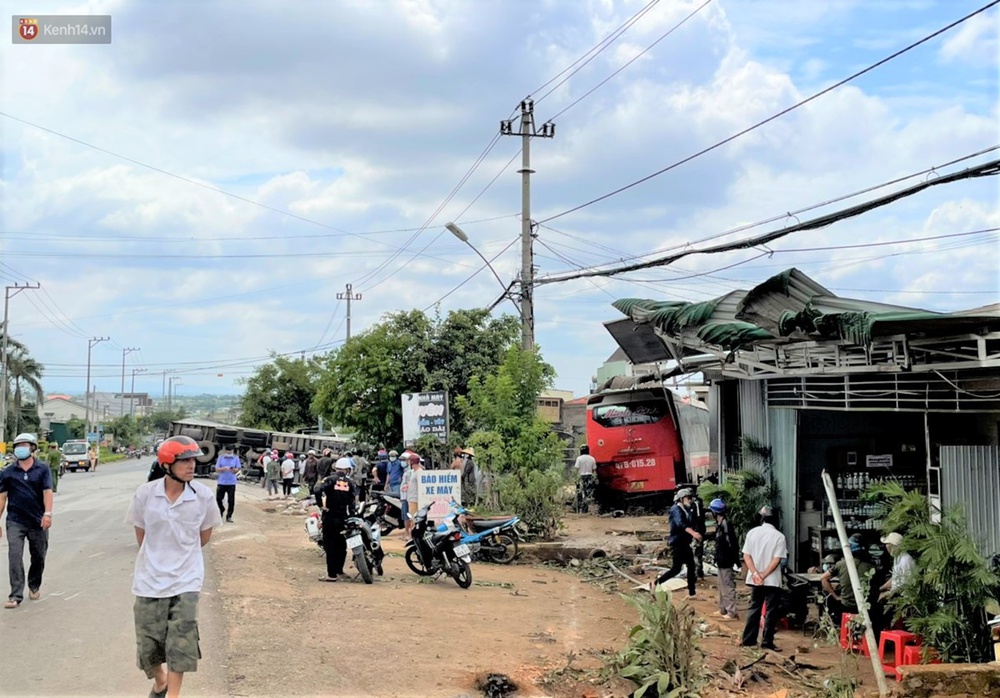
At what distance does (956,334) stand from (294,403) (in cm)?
5302

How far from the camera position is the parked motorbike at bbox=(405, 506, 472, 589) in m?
12.9

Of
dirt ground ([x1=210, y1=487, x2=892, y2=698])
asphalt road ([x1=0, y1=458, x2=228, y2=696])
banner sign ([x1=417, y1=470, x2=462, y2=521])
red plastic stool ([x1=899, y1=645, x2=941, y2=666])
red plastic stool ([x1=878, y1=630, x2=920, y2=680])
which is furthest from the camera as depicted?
banner sign ([x1=417, y1=470, x2=462, y2=521])

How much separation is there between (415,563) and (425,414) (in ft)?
33.2

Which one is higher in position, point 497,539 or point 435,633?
point 497,539

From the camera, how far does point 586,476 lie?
24547mm

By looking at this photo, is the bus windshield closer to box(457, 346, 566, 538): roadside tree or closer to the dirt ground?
box(457, 346, 566, 538): roadside tree

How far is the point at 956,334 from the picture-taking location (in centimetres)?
868

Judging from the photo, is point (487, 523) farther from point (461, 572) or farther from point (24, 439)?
point (24, 439)

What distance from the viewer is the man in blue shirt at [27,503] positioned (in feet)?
32.1

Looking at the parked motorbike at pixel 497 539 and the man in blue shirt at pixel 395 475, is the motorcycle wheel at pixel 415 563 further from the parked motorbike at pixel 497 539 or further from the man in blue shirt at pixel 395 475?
the man in blue shirt at pixel 395 475

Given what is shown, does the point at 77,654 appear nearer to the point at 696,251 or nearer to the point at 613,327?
the point at 613,327

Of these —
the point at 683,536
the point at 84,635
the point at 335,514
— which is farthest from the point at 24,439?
the point at 683,536

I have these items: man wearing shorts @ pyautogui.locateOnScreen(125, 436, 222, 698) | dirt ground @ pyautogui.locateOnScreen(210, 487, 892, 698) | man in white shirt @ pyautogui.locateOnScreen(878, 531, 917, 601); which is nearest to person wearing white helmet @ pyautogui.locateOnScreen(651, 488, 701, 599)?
dirt ground @ pyautogui.locateOnScreen(210, 487, 892, 698)

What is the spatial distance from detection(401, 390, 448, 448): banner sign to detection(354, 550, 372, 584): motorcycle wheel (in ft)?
36.9
